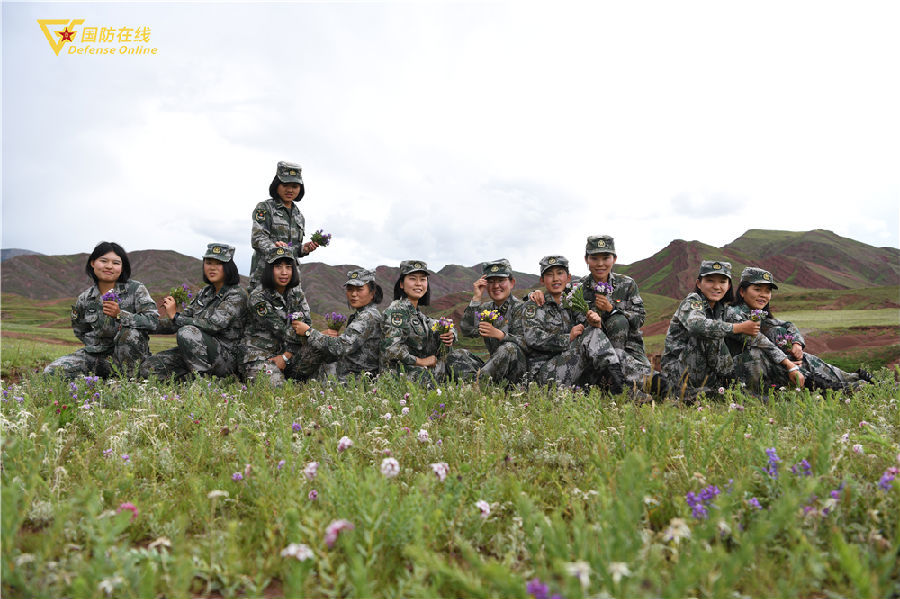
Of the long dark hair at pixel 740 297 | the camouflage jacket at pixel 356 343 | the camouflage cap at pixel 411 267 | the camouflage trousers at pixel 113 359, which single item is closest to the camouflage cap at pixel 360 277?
the camouflage jacket at pixel 356 343

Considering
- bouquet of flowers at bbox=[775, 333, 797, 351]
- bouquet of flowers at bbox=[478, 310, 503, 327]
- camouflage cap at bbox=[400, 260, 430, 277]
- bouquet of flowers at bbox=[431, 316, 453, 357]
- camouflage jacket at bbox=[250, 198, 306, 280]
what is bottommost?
bouquet of flowers at bbox=[775, 333, 797, 351]

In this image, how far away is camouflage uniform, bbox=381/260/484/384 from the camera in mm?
7230

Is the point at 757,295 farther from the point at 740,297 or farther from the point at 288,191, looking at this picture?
the point at 288,191

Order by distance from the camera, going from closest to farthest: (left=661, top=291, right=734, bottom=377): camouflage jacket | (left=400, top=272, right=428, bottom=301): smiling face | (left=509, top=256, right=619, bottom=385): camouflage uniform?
(left=661, top=291, right=734, bottom=377): camouflage jacket → (left=509, top=256, right=619, bottom=385): camouflage uniform → (left=400, top=272, right=428, bottom=301): smiling face

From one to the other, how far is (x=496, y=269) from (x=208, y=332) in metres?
4.73

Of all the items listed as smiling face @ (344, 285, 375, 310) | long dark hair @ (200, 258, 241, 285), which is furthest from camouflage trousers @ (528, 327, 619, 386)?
long dark hair @ (200, 258, 241, 285)

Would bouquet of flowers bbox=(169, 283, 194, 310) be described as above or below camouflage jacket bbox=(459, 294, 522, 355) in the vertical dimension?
above

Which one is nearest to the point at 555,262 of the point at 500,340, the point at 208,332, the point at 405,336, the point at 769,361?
the point at 500,340

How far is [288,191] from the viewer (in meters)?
8.63

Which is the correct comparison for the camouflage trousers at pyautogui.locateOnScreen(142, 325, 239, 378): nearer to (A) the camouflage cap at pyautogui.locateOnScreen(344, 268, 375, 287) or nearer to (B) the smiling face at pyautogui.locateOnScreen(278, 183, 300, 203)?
(A) the camouflage cap at pyautogui.locateOnScreen(344, 268, 375, 287)

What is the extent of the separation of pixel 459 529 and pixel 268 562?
37.8 inches

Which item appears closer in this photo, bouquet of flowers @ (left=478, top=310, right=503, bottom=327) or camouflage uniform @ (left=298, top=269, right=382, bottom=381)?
bouquet of flowers @ (left=478, top=310, right=503, bottom=327)

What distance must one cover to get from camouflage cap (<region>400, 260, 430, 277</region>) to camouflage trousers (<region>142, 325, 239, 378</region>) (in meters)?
3.09

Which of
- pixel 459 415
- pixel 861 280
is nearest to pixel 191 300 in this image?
pixel 459 415
